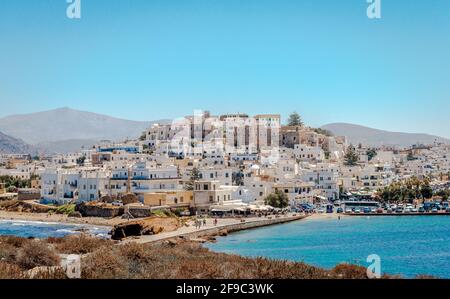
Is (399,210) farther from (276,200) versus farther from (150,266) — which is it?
(150,266)

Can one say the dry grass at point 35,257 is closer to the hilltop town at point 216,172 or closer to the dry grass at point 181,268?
the dry grass at point 181,268

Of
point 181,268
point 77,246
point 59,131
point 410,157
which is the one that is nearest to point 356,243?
point 77,246

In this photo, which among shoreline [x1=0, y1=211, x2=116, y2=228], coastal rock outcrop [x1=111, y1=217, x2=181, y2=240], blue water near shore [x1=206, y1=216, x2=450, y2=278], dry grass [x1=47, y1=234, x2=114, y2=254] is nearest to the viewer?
dry grass [x1=47, y1=234, x2=114, y2=254]

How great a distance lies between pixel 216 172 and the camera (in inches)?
1421

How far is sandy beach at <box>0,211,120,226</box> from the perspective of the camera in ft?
98.5

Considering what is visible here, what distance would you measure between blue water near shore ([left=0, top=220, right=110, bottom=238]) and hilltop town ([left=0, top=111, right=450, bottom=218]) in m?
2.83

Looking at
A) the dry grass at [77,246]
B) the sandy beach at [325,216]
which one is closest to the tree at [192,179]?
the sandy beach at [325,216]

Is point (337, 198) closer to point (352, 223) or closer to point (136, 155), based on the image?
point (352, 223)

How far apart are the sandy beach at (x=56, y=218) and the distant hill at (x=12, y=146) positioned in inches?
1922

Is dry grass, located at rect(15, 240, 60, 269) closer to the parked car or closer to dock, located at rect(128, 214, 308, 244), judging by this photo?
dock, located at rect(128, 214, 308, 244)

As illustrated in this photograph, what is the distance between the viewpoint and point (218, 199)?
107ft

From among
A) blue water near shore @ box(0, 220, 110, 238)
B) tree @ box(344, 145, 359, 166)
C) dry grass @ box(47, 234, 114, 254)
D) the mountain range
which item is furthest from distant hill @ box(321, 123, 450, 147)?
dry grass @ box(47, 234, 114, 254)

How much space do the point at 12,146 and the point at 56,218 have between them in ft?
191

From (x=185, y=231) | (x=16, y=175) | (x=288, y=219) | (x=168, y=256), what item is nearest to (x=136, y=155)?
(x=16, y=175)
